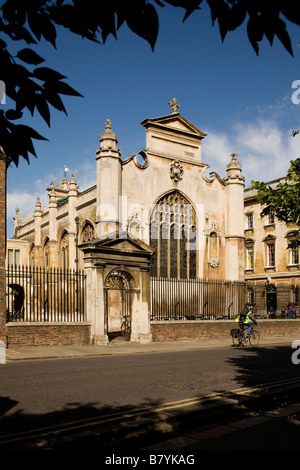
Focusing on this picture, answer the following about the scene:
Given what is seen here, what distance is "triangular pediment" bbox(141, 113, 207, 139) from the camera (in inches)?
1177

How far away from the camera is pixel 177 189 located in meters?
31.1

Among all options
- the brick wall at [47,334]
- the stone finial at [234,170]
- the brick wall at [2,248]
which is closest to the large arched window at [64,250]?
the stone finial at [234,170]

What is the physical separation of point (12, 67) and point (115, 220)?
78.8 feet

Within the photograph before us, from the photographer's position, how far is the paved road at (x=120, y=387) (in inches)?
266

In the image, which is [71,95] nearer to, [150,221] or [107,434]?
[107,434]

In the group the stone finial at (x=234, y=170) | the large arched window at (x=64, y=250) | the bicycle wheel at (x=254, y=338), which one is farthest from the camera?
the large arched window at (x=64, y=250)

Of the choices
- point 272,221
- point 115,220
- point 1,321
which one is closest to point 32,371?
point 1,321

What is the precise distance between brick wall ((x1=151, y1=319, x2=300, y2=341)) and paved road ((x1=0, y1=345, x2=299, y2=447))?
21.8ft

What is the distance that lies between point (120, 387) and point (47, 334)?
909 cm

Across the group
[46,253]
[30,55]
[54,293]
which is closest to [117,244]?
[54,293]

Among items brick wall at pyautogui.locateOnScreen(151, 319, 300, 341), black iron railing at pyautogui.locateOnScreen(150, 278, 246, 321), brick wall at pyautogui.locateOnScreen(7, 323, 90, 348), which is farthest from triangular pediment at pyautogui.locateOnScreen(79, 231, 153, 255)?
brick wall at pyautogui.locateOnScreen(151, 319, 300, 341)

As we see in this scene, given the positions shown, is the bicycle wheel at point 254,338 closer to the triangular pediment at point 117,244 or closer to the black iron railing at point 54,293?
the triangular pediment at point 117,244

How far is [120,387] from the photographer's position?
941 centimetres

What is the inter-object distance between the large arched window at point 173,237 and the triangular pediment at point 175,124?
3.96 meters
